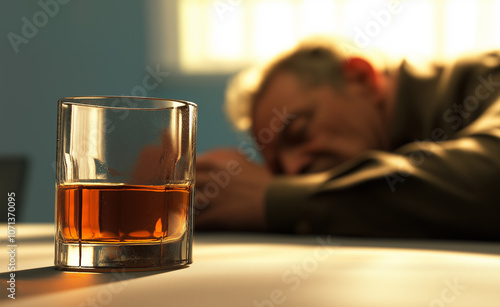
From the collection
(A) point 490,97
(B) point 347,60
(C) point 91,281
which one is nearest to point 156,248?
(C) point 91,281

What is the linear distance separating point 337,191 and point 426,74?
1.71 feet

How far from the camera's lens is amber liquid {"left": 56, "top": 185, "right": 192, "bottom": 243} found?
397mm

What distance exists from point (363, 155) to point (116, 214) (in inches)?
26.0

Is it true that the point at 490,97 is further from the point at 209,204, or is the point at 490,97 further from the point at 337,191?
the point at 209,204

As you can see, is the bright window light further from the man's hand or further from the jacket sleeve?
the jacket sleeve

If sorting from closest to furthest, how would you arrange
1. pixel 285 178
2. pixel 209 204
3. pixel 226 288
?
pixel 226 288
pixel 285 178
pixel 209 204

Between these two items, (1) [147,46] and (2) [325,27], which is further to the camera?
(1) [147,46]

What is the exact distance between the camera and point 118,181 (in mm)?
395

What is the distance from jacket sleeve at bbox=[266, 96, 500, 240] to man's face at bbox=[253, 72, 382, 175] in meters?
0.32

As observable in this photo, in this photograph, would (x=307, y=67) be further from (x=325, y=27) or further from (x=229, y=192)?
(x=325, y=27)

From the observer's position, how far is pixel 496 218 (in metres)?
0.86

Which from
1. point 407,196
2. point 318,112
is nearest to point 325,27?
point 318,112

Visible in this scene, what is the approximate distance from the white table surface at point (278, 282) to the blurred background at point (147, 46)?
1820 mm

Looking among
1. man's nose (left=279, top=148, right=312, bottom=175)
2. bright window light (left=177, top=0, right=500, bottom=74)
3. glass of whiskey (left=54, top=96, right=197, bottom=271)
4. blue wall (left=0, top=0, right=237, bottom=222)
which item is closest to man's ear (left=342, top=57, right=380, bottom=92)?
man's nose (left=279, top=148, right=312, bottom=175)
